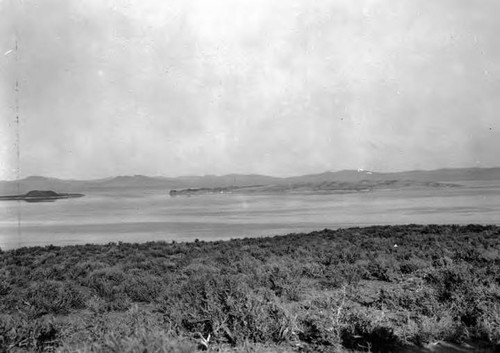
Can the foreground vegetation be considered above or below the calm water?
above

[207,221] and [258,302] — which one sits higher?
[258,302]

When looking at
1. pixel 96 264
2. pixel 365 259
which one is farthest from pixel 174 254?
pixel 365 259

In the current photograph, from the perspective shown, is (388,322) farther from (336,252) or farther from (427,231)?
(427,231)

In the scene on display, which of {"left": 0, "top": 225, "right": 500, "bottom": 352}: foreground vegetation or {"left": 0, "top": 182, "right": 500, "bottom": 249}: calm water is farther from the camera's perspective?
{"left": 0, "top": 182, "right": 500, "bottom": 249}: calm water

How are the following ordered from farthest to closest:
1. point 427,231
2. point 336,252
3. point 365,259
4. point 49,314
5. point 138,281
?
1. point 427,231
2. point 336,252
3. point 365,259
4. point 138,281
5. point 49,314

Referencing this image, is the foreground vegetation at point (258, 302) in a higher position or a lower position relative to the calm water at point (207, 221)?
higher

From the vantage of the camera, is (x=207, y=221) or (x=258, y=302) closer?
(x=258, y=302)

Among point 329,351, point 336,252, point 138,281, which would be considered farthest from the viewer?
point 336,252

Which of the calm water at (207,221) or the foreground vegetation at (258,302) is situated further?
the calm water at (207,221)
